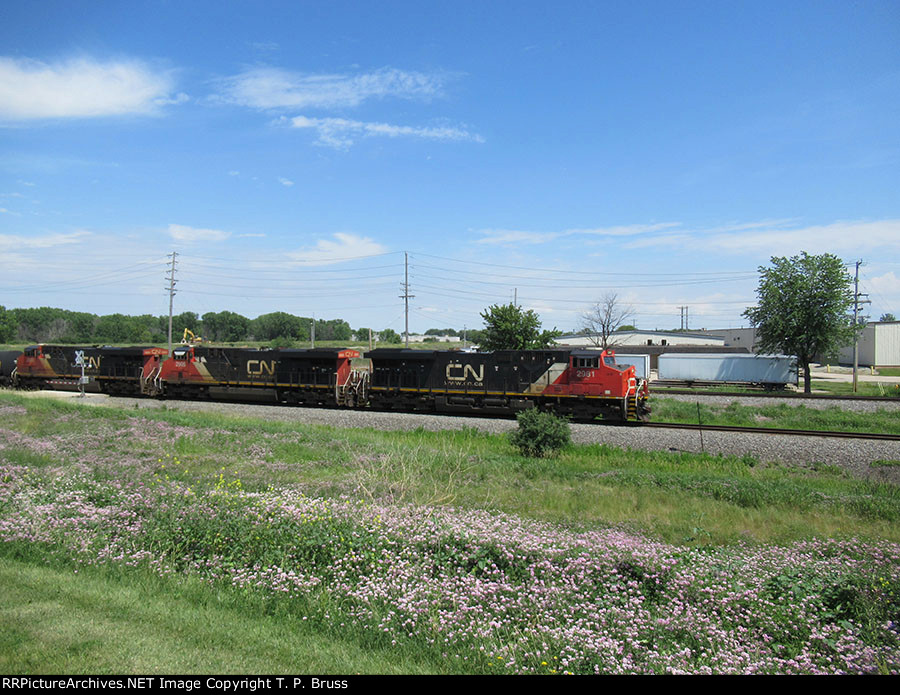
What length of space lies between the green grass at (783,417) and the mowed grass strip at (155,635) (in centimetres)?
2027

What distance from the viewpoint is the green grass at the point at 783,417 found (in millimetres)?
23297

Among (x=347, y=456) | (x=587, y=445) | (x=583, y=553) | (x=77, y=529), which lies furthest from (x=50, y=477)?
(x=587, y=445)

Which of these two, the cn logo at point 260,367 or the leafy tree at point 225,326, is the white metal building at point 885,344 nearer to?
the cn logo at point 260,367

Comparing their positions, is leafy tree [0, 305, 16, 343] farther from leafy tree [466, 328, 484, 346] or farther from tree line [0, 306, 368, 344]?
leafy tree [466, 328, 484, 346]

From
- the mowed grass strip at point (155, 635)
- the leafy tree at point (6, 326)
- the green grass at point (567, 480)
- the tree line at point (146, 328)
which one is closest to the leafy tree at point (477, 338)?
the tree line at point (146, 328)

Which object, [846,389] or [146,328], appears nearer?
[846,389]

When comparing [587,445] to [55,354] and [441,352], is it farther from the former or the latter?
[55,354]

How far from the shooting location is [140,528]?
26.2 feet

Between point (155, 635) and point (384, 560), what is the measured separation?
275 cm

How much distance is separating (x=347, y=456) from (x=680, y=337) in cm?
7581

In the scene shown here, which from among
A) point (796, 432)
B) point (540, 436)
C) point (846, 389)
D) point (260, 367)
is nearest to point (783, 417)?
point (796, 432)

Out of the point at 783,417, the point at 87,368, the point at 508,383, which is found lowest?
the point at 783,417

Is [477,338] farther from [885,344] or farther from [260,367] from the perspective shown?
[885,344]

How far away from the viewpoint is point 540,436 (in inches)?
646
